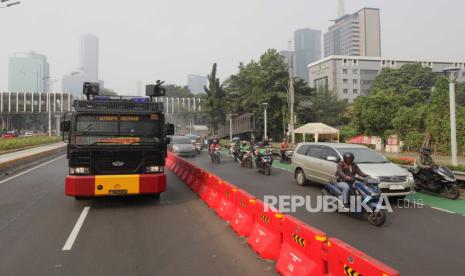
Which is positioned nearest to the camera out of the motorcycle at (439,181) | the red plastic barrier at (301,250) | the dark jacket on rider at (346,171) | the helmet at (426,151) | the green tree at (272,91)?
the red plastic barrier at (301,250)

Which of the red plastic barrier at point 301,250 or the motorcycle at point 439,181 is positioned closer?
the red plastic barrier at point 301,250

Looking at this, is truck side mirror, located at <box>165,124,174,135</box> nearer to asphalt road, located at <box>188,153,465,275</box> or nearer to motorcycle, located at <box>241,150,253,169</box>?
asphalt road, located at <box>188,153,465,275</box>

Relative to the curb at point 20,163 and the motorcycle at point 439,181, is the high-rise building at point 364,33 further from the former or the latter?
the motorcycle at point 439,181

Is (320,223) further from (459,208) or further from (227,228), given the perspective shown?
(459,208)

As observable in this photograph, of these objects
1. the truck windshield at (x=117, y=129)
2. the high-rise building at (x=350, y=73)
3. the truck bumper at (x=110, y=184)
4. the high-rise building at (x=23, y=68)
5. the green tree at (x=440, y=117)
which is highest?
the high-rise building at (x=350, y=73)

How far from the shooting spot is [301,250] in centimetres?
455

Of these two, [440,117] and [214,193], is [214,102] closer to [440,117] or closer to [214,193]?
[440,117]

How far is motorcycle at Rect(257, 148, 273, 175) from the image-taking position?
53.3 feet

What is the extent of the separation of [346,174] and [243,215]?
2863mm

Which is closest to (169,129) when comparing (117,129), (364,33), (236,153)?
(117,129)

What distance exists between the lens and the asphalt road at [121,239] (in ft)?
16.7

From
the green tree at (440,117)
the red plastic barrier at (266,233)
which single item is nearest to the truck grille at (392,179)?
the red plastic barrier at (266,233)

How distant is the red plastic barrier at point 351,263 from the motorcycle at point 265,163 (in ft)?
40.1

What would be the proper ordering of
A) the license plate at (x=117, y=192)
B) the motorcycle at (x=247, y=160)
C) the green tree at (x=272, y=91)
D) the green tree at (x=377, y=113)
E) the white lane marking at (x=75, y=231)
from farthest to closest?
A: the green tree at (x=272, y=91) → the green tree at (x=377, y=113) → the motorcycle at (x=247, y=160) → the license plate at (x=117, y=192) → the white lane marking at (x=75, y=231)
